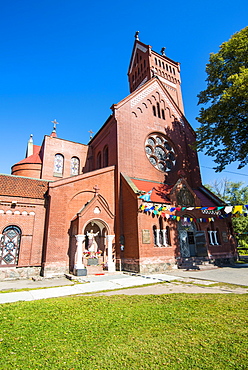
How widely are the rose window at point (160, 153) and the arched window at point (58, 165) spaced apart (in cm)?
1075

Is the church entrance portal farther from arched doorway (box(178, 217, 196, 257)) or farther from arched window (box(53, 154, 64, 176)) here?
arched window (box(53, 154, 64, 176))

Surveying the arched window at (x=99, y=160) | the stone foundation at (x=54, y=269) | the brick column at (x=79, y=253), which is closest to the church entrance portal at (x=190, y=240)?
the brick column at (x=79, y=253)

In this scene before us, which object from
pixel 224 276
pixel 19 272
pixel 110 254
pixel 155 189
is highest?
pixel 155 189

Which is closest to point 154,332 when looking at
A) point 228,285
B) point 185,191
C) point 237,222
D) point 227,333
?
point 227,333

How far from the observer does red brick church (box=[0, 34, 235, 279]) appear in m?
14.4

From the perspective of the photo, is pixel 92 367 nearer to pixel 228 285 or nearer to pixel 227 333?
pixel 227 333

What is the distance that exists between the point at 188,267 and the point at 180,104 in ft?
69.9

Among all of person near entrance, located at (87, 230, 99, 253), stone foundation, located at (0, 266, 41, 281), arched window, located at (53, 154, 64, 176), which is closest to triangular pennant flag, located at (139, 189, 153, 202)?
person near entrance, located at (87, 230, 99, 253)

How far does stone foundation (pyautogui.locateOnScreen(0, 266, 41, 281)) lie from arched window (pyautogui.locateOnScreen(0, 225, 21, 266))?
390mm

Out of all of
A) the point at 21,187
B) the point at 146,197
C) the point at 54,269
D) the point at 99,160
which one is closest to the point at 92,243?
the point at 54,269

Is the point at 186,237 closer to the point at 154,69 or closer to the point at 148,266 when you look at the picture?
the point at 148,266

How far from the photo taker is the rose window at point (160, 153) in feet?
68.6

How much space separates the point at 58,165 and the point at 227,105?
18.5 meters

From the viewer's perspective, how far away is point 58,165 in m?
24.8
